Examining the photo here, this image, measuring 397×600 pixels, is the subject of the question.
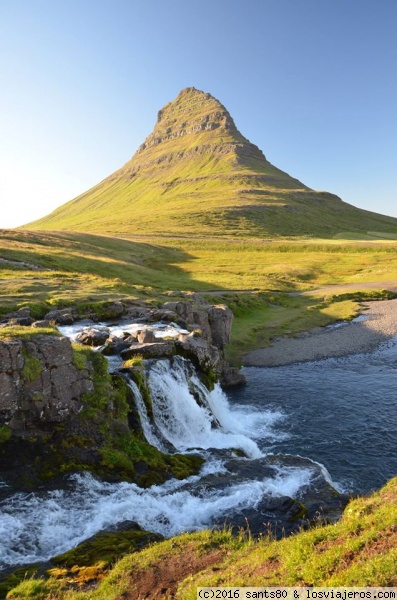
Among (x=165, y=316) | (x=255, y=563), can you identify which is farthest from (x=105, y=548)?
(x=165, y=316)

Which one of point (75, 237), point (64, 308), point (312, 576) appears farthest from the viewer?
point (75, 237)

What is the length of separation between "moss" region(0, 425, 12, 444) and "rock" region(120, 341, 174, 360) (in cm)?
1316

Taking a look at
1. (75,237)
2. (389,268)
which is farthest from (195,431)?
(75,237)

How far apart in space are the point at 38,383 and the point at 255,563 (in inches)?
683

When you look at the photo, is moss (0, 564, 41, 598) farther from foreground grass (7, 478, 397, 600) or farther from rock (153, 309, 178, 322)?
rock (153, 309, 178, 322)

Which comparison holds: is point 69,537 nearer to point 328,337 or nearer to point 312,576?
point 312,576

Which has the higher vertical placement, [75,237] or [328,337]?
[75,237]

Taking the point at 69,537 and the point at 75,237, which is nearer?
the point at 69,537

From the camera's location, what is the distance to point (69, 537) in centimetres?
1922

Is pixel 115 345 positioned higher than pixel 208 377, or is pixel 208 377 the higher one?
pixel 115 345

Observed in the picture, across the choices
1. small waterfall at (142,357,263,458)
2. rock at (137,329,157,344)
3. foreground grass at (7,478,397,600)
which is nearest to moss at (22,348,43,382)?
small waterfall at (142,357,263,458)

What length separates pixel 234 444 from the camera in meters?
32.3

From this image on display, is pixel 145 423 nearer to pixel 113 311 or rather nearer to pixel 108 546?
pixel 108 546

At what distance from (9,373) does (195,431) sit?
53.1 ft
